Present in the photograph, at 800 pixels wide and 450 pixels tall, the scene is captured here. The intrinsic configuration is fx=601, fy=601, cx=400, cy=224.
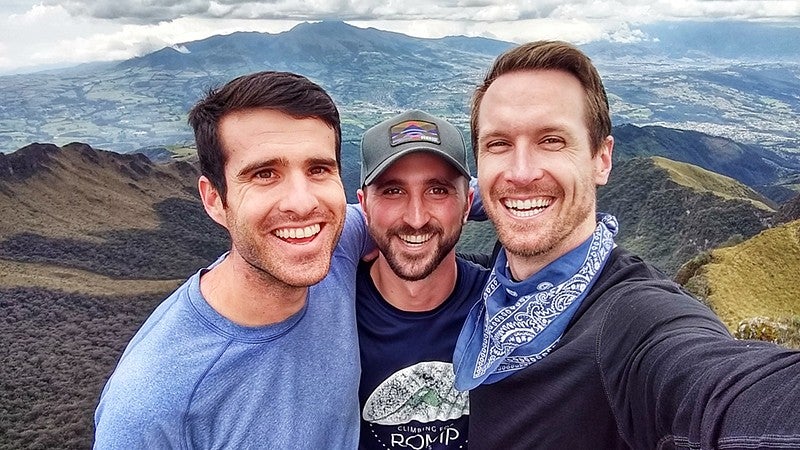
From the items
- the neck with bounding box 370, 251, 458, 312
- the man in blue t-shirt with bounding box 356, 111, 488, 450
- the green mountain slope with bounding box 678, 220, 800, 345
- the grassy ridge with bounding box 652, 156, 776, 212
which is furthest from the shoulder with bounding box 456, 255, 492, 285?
the grassy ridge with bounding box 652, 156, 776, 212

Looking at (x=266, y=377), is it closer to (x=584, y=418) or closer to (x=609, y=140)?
(x=584, y=418)

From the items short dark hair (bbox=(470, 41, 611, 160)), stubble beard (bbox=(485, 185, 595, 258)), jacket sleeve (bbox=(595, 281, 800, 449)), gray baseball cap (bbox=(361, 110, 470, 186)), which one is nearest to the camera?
jacket sleeve (bbox=(595, 281, 800, 449))

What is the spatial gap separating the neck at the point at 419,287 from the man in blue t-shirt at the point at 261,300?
77 centimetres

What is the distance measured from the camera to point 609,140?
16.3 feet

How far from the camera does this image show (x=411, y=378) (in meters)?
5.21

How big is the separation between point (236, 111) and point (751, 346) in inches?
146

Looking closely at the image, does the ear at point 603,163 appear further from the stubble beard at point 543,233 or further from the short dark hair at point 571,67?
the stubble beard at point 543,233

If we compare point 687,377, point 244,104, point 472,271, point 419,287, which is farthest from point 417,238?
point 687,377

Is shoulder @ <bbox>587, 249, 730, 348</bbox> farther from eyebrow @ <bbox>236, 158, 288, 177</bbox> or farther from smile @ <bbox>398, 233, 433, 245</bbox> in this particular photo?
eyebrow @ <bbox>236, 158, 288, 177</bbox>

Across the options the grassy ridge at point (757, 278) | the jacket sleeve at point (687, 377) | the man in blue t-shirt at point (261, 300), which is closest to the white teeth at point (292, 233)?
the man in blue t-shirt at point (261, 300)

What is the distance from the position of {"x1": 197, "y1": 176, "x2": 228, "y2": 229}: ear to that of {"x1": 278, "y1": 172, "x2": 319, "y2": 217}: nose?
602 millimetres

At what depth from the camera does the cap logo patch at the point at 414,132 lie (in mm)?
5613

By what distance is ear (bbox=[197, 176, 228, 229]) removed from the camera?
488 centimetres

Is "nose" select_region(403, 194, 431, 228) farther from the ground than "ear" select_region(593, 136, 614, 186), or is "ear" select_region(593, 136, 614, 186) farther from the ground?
"ear" select_region(593, 136, 614, 186)
